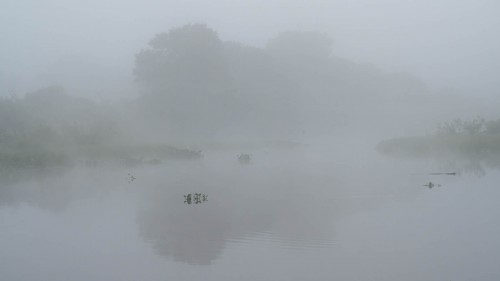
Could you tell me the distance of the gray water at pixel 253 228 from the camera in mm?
7102

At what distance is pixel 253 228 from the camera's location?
31.4ft

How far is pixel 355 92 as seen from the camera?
4928 centimetres

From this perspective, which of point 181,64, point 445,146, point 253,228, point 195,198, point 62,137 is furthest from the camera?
point 181,64

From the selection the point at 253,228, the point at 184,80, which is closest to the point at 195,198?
the point at 253,228

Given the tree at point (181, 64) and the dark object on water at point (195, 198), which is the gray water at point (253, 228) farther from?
the tree at point (181, 64)

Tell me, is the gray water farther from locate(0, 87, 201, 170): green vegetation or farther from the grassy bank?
the grassy bank

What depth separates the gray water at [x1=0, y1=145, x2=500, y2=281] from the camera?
7102 millimetres

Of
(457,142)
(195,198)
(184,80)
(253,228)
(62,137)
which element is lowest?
(253,228)

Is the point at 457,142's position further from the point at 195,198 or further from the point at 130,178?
the point at 195,198

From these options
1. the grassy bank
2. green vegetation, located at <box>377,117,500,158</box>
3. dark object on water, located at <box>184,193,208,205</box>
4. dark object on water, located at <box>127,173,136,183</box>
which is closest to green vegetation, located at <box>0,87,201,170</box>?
dark object on water, located at <box>127,173,136,183</box>

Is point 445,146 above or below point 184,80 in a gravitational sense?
below

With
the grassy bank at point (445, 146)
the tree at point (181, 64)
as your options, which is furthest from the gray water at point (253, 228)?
the tree at point (181, 64)

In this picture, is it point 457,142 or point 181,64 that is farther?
point 181,64

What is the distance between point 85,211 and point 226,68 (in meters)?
26.7
